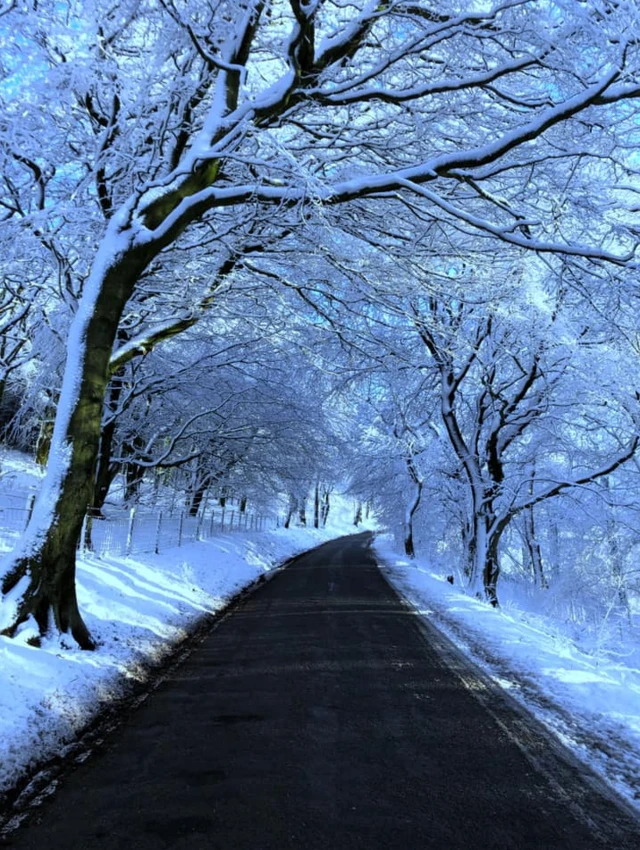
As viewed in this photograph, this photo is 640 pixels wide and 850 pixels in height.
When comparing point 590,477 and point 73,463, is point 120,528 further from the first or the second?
point 590,477

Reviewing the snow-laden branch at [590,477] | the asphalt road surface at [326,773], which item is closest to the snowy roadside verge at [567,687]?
the asphalt road surface at [326,773]

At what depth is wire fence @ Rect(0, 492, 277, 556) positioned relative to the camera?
901cm

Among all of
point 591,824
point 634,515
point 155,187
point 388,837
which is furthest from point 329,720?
point 634,515

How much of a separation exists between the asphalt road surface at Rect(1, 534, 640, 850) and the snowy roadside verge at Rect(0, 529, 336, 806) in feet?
1.26

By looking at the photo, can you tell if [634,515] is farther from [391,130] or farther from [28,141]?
[28,141]

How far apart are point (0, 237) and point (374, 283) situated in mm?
4849

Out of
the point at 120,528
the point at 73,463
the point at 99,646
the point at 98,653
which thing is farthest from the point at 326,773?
the point at 120,528

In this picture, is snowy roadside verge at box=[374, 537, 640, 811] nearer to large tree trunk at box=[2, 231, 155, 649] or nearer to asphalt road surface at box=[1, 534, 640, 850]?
asphalt road surface at box=[1, 534, 640, 850]

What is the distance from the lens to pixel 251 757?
4066 mm

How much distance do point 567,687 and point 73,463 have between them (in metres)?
5.85

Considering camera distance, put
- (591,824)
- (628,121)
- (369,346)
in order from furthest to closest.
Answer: (369,346) → (628,121) → (591,824)

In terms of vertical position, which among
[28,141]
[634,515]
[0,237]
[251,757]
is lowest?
[251,757]

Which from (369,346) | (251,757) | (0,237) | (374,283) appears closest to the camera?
(251,757)

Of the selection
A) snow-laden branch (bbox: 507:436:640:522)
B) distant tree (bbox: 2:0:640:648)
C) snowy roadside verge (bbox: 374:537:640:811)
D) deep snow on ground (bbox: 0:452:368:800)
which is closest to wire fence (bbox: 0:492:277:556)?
deep snow on ground (bbox: 0:452:368:800)
